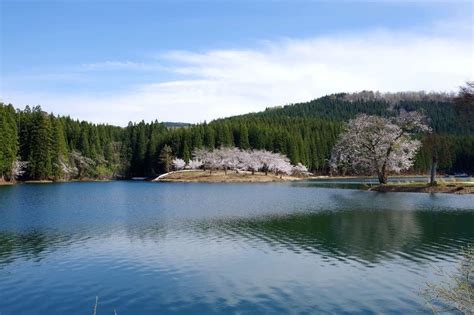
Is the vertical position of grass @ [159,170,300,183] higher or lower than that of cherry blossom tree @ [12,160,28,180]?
lower

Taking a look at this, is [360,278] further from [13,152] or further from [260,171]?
[260,171]

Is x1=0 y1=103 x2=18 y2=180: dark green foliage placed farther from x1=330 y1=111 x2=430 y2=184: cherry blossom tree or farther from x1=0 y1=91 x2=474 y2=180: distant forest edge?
x1=330 y1=111 x2=430 y2=184: cherry blossom tree

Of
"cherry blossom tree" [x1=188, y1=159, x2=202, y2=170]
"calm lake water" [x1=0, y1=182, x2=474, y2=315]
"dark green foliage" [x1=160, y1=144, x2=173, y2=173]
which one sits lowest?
"calm lake water" [x1=0, y1=182, x2=474, y2=315]

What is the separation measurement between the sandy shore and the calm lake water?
90.0 meters

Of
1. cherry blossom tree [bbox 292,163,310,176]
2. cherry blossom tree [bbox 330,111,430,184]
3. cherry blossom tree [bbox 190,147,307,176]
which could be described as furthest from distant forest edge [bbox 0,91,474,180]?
cherry blossom tree [bbox 330,111,430,184]

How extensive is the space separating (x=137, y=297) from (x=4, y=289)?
6739mm

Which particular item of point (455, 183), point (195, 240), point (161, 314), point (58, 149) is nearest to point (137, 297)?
point (161, 314)

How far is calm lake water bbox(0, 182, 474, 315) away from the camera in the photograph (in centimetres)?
1950

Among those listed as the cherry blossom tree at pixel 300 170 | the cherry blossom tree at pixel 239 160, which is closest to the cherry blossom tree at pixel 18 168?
the cherry blossom tree at pixel 239 160

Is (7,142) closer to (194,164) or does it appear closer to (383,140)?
(194,164)

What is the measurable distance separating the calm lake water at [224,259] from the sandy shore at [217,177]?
90.0 metres

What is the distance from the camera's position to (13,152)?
110m

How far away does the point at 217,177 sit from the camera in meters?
144

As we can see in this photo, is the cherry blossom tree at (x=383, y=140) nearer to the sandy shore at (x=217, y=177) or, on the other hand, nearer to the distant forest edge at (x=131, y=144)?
the distant forest edge at (x=131, y=144)
